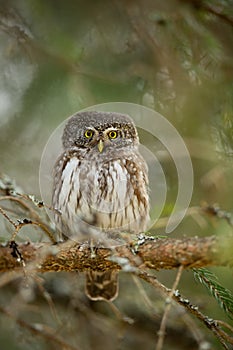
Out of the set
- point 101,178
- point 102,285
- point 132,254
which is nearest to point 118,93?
point 101,178

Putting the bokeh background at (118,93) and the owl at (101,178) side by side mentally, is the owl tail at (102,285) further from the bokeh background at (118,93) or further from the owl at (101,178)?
the bokeh background at (118,93)

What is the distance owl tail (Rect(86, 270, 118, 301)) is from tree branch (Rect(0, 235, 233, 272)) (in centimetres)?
109

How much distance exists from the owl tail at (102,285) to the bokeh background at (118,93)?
145 millimetres

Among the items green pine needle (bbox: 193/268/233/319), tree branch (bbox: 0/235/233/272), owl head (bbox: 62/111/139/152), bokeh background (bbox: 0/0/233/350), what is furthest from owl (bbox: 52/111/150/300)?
green pine needle (bbox: 193/268/233/319)

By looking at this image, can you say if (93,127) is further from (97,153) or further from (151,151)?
(151,151)

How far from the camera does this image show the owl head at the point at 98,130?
3664mm

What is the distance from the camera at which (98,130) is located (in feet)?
12.1

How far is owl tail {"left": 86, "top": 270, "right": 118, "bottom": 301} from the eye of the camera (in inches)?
154

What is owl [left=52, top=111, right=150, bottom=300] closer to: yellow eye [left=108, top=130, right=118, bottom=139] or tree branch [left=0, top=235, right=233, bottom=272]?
yellow eye [left=108, top=130, right=118, bottom=139]

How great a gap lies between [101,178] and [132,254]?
117cm

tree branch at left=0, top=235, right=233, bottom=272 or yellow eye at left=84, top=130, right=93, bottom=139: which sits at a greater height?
yellow eye at left=84, top=130, right=93, bottom=139

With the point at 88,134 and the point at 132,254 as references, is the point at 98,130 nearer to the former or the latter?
the point at 88,134

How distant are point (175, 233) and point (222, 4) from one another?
175 centimetres

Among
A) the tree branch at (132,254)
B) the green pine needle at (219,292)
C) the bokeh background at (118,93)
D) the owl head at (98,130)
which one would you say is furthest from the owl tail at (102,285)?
the green pine needle at (219,292)
